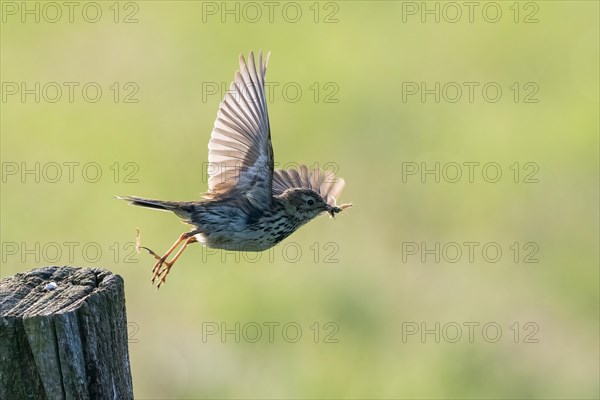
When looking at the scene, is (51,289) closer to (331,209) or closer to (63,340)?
(63,340)

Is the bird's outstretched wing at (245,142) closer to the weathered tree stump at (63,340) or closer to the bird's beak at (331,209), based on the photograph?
the bird's beak at (331,209)

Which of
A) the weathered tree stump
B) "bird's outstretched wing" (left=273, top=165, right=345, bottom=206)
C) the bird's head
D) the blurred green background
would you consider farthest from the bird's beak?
the weathered tree stump

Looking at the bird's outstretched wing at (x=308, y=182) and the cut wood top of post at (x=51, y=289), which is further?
the bird's outstretched wing at (x=308, y=182)

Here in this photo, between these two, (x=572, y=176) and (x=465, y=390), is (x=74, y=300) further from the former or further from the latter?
(x=572, y=176)

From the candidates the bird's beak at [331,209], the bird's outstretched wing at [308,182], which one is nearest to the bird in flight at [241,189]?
the bird's beak at [331,209]

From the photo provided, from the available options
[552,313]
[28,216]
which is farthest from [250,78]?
[28,216]

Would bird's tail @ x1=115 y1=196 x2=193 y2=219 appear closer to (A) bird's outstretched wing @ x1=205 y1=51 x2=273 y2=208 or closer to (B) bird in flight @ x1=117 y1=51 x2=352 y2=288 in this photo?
(B) bird in flight @ x1=117 y1=51 x2=352 y2=288

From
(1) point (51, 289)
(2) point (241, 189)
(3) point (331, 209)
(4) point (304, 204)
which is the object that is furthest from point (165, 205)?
(1) point (51, 289)
